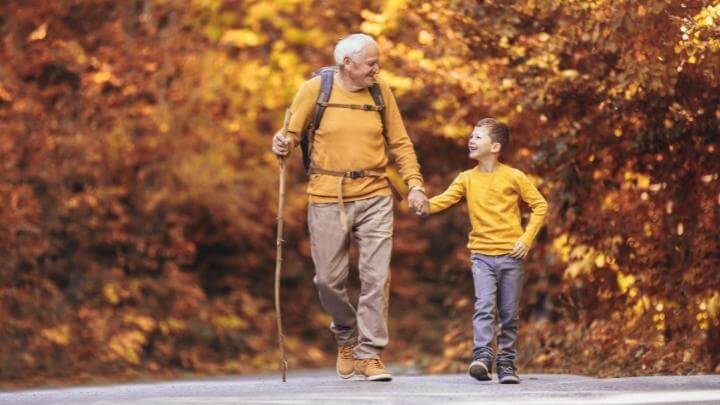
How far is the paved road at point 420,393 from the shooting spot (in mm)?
8234

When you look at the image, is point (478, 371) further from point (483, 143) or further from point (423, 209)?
point (483, 143)

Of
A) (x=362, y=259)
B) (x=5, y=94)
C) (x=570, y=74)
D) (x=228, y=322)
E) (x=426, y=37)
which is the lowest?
(x=228, y=322)

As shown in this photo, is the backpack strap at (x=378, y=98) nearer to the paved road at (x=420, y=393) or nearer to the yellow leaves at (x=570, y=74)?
the paved road at (x=420, y=393)

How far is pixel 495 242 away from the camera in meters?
9.49

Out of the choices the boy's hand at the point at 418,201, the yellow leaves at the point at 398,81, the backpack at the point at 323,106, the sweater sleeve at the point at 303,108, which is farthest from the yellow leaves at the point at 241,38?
the boy's hand at the point at 418,201

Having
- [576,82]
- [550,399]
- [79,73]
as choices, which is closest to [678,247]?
[576,82]

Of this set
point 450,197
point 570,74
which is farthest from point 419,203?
point 570,74

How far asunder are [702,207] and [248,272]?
10.1 metres

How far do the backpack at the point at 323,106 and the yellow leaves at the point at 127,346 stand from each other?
8031mm

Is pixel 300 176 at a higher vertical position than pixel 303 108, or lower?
lower

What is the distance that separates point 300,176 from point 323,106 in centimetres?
1107

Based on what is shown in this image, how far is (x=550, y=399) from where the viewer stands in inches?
327

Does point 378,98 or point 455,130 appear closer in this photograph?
point 378,98

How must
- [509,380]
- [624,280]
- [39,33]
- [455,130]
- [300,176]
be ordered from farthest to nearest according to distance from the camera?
[300,176] → [39,33] → [455,130] → [624,280] → [509,380]
